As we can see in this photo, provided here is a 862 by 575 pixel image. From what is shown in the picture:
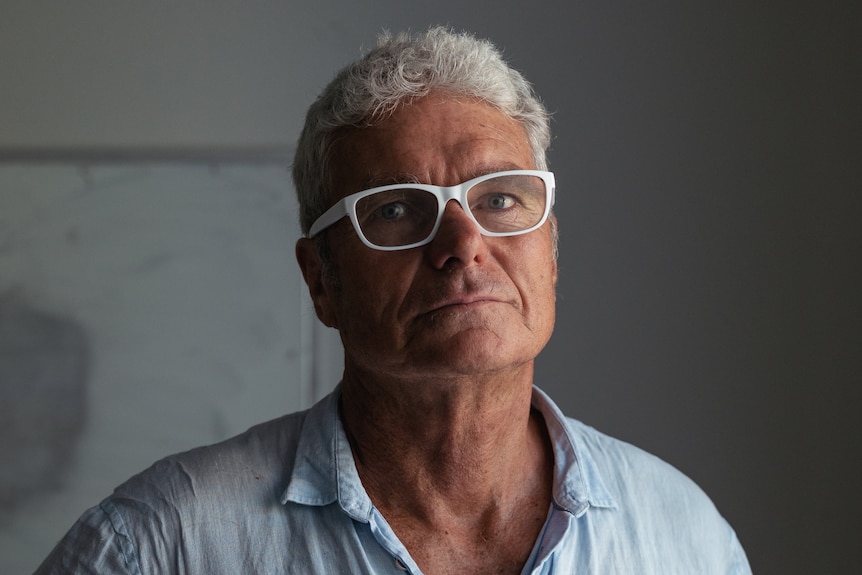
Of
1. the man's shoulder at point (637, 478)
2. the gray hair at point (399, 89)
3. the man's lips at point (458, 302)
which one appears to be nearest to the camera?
the man's lips at point (458, 302)

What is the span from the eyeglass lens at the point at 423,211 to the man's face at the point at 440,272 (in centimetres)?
2

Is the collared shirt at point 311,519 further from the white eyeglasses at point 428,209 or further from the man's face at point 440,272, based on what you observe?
the white eyeglasses at point 428,209

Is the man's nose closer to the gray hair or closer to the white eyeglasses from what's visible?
the white eyeglasses

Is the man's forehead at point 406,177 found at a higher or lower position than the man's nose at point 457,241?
higher

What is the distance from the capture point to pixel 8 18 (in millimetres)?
3117

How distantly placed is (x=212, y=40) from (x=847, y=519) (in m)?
2.51

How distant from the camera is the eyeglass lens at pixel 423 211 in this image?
4.83ft

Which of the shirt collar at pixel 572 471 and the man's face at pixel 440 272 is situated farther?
the shirt collar at pixel 572 471

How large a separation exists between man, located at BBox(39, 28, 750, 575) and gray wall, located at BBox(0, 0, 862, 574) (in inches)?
56.7

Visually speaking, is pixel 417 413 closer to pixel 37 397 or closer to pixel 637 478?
pixel 637 478

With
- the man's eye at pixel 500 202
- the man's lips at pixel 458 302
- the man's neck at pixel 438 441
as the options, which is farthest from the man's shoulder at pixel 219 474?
the man's eye at pixel 500 202

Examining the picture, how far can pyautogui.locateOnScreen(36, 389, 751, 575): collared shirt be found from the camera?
4.74 feet

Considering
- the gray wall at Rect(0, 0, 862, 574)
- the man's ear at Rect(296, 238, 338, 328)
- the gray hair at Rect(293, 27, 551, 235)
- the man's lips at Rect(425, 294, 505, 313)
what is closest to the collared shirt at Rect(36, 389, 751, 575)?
the man's ear at Rect(296, 238, 338, 328)

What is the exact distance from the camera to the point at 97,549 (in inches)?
56.6
